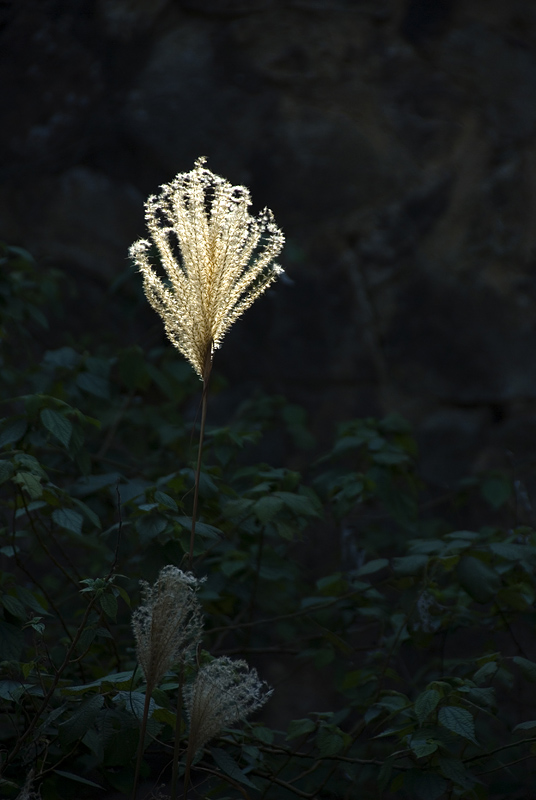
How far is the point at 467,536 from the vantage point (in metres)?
2.07

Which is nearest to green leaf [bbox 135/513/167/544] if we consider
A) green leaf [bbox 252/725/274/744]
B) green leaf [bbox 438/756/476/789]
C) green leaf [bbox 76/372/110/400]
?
green leaf [bbox 252/725/274/744]

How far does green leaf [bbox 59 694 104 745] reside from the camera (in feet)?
4.89

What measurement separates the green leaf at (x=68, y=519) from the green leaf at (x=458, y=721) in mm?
887

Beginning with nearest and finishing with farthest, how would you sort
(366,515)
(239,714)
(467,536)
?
1. (239,714)
2. (467,536)
3. (366,515)

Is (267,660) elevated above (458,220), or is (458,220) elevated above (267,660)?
(458,220)

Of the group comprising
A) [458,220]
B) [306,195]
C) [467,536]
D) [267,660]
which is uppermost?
[306,195]

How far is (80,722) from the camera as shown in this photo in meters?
1.50

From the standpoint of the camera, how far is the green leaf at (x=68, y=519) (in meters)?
1.83

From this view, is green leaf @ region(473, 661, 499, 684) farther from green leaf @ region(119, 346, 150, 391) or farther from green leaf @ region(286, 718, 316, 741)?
green leaf @ region(119, 346, 150, 391)

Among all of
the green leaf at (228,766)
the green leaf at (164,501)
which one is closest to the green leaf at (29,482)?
the green leaf at (164,501)

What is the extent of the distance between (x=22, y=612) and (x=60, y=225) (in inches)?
82.5

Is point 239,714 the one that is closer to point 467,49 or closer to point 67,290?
point 67,290

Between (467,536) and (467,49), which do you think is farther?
(467,49)

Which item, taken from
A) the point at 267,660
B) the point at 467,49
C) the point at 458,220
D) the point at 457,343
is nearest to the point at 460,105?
the point at 467,49
